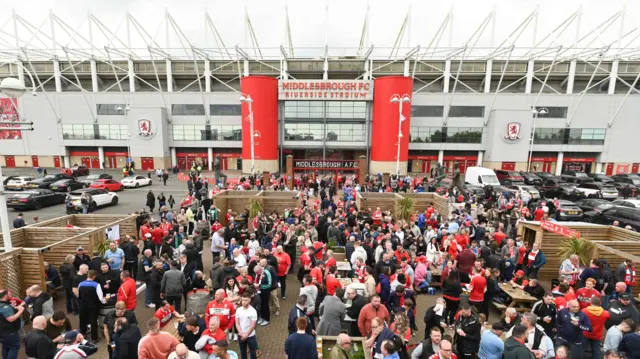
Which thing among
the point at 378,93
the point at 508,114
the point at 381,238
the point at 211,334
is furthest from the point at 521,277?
the point at 508,114

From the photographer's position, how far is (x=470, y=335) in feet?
17.0

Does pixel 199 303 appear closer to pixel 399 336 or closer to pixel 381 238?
pixel 399 336

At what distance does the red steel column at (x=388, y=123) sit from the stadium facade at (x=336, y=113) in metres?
0.13

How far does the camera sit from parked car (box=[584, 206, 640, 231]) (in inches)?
587

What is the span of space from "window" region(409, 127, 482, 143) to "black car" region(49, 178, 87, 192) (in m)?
36.0

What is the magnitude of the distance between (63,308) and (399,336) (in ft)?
29.2

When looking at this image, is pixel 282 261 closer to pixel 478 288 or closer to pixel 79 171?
pixel 478 288

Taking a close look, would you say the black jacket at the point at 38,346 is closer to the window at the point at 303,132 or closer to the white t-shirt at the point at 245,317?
the white t-shirt at the point at 245,317

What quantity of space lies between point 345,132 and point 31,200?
30.2 meters

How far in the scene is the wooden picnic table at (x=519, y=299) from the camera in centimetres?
776

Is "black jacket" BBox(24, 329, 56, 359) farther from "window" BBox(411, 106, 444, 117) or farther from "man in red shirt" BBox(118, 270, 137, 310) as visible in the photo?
"window" BBox(411, 106, 444, 117)

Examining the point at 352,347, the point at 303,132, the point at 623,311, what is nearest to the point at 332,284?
the point at 352,347

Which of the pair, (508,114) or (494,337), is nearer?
(494,337)

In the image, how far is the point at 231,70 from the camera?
44.8 meters
